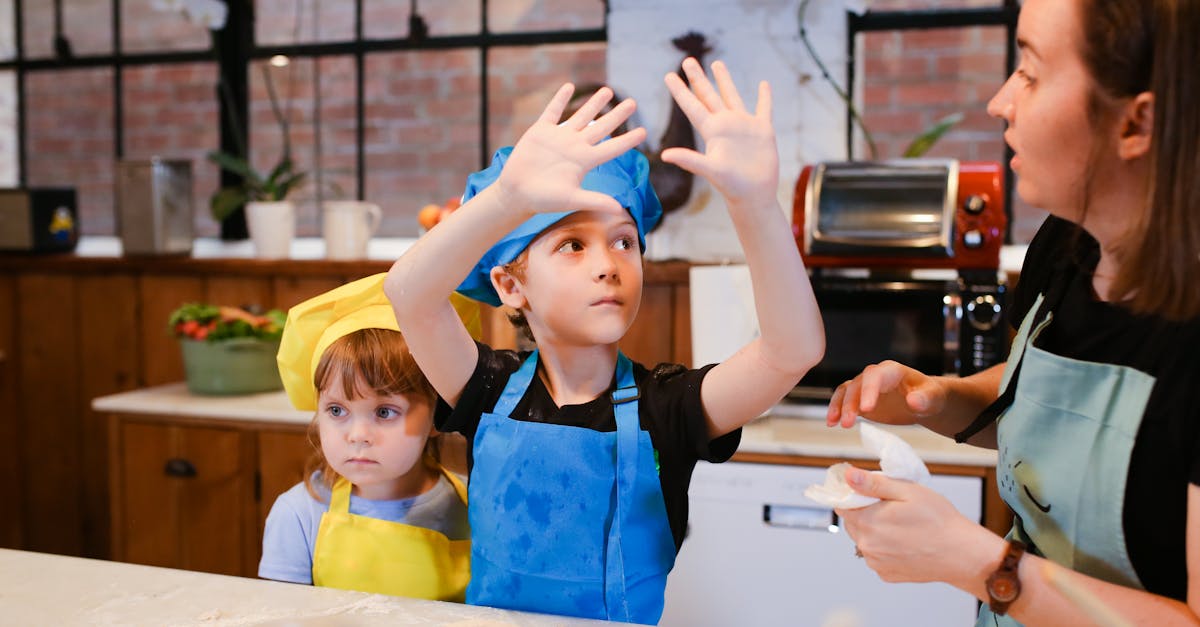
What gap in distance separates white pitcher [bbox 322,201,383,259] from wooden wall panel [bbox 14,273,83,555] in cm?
100

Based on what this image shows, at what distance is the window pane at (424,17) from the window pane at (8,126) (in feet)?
4.75

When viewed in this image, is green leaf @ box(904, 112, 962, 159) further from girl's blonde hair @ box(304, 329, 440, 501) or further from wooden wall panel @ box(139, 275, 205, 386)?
wooden wall panel @ box(139, 275, 205, 386)

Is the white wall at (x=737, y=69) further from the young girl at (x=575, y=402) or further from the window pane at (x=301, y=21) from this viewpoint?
the young girl at (x=575, y=402)

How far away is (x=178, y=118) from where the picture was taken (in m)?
3.60

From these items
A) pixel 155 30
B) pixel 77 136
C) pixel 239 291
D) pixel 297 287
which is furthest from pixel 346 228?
pixel 77 136

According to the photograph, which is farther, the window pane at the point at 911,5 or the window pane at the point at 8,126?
the window pane at the point at 8,126

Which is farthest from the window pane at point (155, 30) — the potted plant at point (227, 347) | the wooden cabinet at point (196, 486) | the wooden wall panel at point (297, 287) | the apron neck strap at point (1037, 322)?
the apron neck strap at point (1037, 322)

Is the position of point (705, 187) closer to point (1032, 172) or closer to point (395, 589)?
point (395, 589)

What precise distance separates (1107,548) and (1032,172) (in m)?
0.34

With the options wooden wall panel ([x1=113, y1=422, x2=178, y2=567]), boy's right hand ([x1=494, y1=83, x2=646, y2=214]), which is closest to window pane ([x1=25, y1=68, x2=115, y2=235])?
wooden wall panel ([x1=113, y1=422, x2=178, y2=567])

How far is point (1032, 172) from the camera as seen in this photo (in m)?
0.90

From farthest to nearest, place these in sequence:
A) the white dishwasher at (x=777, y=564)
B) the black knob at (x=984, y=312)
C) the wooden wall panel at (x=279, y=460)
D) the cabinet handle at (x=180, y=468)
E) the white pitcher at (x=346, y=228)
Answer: the white pitcher at (x=346, y=228), the cabinet handle at (x=180, y=468), the wooden wall panel at (x=279, y=460), the black knob at (x=984, y=312), the white dishwasher at (x=777, y=564)

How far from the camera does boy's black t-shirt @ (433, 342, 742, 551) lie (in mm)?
1167

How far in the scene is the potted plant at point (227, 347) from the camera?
2.75 metres
